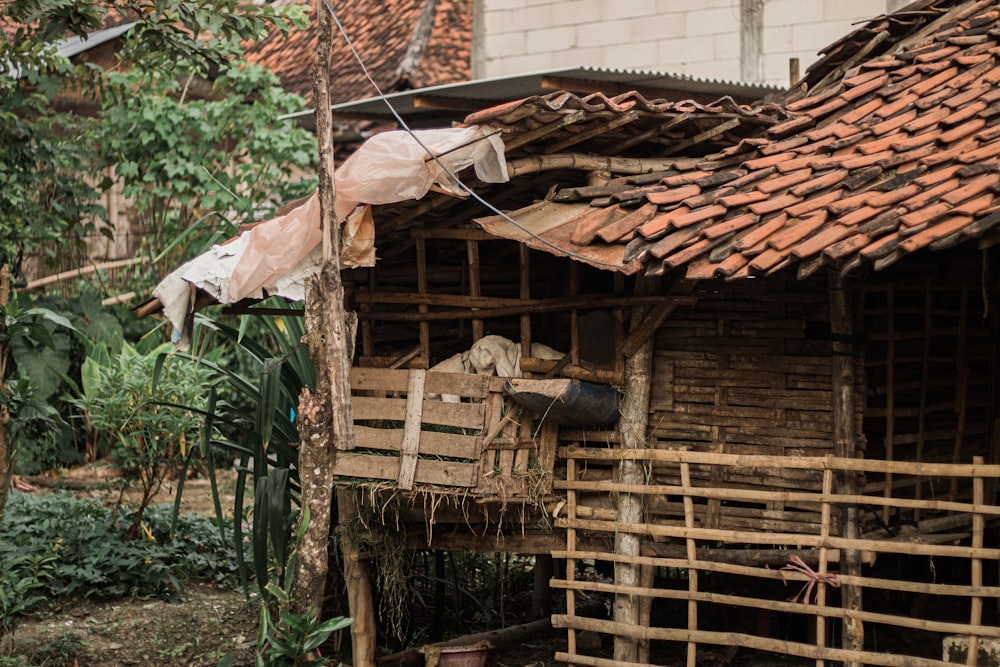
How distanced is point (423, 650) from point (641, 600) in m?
1.28

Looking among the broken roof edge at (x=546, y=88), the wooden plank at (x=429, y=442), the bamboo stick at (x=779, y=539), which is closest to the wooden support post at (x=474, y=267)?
the wooden plank at (x=429, y=442)

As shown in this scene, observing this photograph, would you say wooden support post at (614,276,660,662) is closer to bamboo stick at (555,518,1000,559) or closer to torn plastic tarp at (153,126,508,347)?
bamboo stick at (555,518,1000,559)

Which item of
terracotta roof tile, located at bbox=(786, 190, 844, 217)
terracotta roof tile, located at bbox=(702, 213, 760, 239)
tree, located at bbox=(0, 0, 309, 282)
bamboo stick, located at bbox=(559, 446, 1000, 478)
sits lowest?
bamboo stick, located at bbox=(559, 446, 1000, 478)

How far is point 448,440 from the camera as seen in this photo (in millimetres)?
5961

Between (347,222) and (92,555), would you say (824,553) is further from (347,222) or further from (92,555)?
(92,555)

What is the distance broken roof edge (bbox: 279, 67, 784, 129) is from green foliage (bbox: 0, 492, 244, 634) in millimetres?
3715

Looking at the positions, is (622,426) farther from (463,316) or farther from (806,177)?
(806,177)

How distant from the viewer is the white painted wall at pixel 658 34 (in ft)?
35.6

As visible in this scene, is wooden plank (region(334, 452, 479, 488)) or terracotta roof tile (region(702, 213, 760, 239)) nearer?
terracotta roof tile (region(702, 213, 760, 239))

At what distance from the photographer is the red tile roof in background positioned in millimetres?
12289

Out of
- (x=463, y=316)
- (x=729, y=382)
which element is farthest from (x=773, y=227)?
(x=463, y=316)

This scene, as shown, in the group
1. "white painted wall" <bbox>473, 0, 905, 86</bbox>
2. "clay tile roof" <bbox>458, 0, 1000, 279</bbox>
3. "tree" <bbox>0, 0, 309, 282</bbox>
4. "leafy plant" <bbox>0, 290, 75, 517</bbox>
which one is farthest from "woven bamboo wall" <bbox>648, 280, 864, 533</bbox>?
"white painted wall" <bbox>473, 0, 905, 86</bbox>

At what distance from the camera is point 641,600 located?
19.8 ft

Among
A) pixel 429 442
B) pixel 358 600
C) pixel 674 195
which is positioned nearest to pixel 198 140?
pixel 358 600
